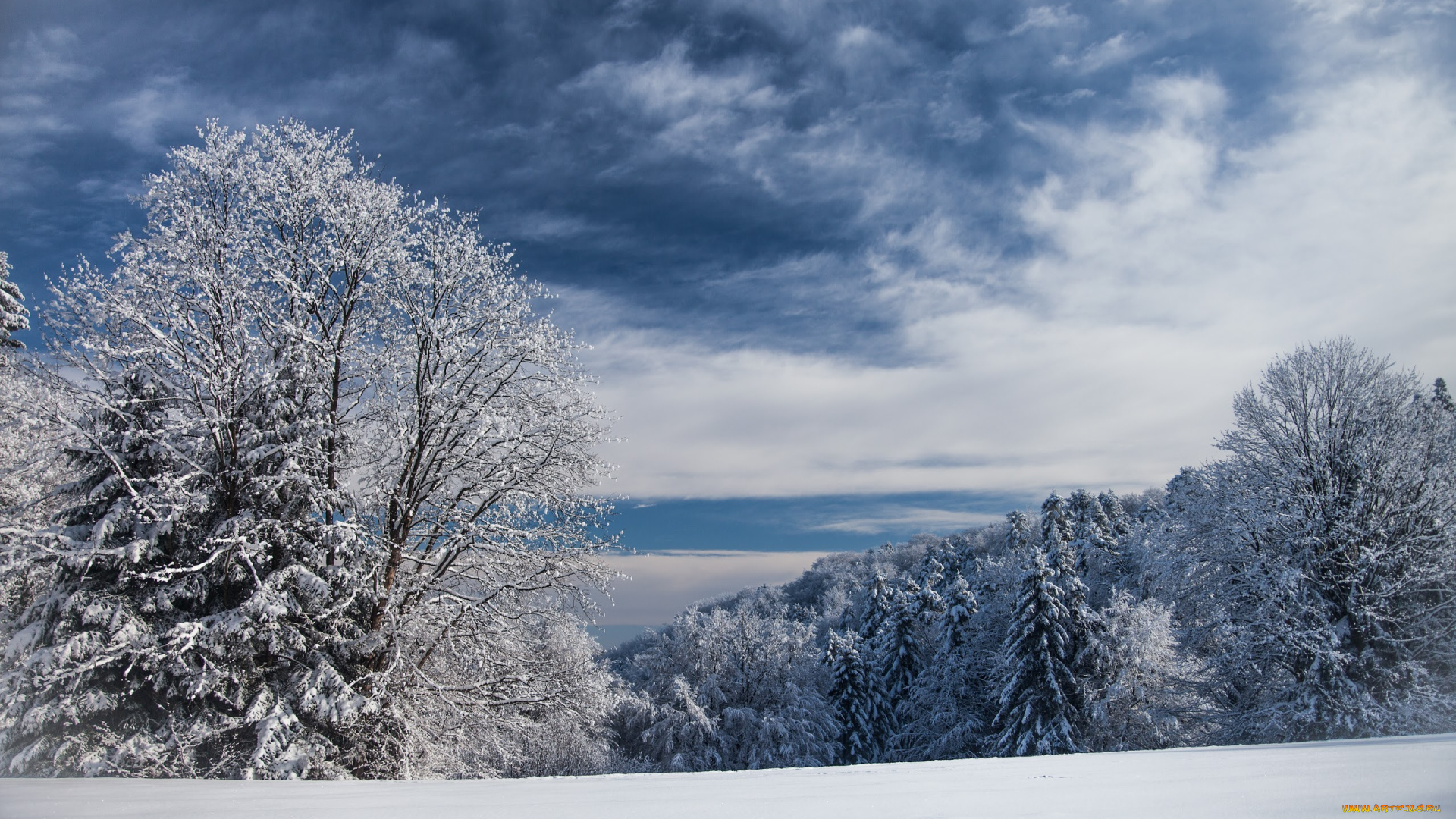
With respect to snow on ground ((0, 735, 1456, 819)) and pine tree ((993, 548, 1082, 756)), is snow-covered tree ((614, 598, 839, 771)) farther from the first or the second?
snow on ground ((0, 735, 1456, 819))

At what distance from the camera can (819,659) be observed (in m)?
41.0

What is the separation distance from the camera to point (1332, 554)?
15641 mm

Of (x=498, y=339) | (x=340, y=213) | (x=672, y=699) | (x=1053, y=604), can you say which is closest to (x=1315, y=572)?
(x=1053, y=604)

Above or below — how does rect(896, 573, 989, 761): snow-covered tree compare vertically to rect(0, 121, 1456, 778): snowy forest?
below

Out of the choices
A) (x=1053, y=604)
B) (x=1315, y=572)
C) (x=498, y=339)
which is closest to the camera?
(x=498, y=339)

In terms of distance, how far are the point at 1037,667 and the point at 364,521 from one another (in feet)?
90.6

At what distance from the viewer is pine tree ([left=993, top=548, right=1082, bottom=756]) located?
1106 inches

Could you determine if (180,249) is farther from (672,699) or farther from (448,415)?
(672,699)

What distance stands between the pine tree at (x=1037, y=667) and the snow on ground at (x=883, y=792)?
25806 millimetres

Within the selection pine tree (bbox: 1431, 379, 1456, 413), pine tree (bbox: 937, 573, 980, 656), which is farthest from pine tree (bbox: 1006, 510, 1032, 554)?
pine tree (bbox: 1431, 379, 1456, 413)

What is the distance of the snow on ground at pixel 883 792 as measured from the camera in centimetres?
274

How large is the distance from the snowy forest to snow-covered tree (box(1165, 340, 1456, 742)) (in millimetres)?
74

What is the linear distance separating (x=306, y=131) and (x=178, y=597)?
750cm

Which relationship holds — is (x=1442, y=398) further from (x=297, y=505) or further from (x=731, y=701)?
(x=731, y=701)
